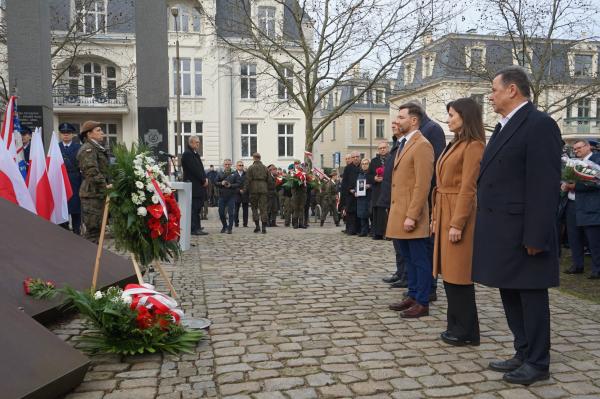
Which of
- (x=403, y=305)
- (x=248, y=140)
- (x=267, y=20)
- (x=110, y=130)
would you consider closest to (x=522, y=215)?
(x=403, y=305)

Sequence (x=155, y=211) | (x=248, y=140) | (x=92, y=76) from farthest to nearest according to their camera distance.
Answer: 1. (x=248, y=140)
2. (x=92, y=76)
3. (x=155, y=211)

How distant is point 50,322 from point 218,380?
2174 millimetres

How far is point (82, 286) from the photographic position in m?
5.02

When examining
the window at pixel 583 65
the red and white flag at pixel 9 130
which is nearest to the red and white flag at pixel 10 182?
the red and white flag at pixel 9 130

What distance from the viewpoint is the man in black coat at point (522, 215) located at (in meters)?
3.49

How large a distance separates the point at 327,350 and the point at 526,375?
4.99ft

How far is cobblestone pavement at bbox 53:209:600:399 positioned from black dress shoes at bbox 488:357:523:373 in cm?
6

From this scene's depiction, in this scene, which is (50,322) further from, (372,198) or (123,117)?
(123,117)

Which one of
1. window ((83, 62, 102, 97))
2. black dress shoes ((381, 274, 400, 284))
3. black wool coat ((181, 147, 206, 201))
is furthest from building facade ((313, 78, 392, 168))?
black dress shoes ((381, 274, 400, 284))

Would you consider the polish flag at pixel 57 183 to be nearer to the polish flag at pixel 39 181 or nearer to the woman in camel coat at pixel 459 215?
the polish flag at pixel 39 181

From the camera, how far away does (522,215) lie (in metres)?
3.59

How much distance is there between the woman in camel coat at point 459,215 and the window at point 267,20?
61.5 feet

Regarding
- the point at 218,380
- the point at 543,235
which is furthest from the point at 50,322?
the point at 543,235

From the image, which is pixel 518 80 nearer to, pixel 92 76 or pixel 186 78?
pixel 186 78
